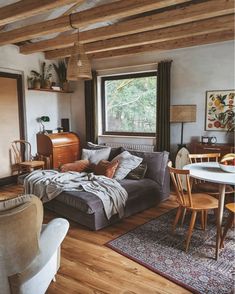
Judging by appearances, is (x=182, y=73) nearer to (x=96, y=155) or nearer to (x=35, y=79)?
(x=96, y=155)

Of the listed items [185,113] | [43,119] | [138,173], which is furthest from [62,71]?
[138,173]

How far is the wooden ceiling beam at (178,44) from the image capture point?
4277mm

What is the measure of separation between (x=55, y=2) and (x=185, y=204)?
258cm

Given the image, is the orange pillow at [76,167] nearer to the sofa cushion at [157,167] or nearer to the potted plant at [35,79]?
the sofa cushion at [157,167]

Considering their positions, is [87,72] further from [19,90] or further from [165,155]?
[19,90]

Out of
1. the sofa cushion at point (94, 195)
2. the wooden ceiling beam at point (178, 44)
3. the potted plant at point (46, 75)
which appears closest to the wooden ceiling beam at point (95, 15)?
the potted plant at point (46, 75)

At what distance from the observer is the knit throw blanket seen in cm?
326

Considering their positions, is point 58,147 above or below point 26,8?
below

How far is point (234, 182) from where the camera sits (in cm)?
244

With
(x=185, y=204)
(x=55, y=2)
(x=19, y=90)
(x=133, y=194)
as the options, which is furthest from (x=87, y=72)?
(x=19, y=90)

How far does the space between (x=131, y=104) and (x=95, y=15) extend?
8.89 feet

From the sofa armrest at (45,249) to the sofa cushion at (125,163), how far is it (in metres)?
1.92

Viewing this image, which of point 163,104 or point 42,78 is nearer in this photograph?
point 163,104

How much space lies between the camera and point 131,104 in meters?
5.86
